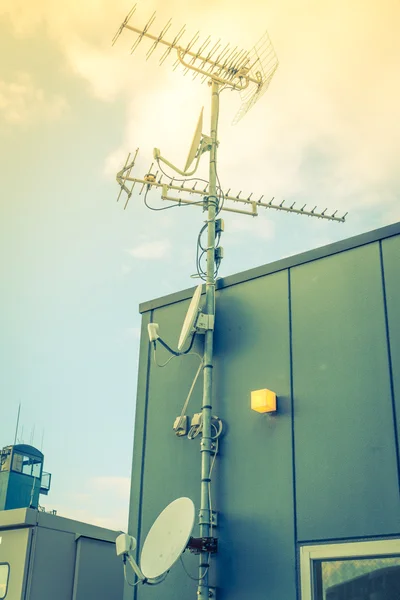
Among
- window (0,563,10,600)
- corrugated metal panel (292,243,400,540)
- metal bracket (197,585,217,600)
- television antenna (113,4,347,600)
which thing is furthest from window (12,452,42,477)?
corrugated metal panel (292,243,400,540)

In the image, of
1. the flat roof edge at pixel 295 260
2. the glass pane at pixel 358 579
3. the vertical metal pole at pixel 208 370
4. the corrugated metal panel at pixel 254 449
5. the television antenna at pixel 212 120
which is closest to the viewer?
the glass pane at pixel 358 579

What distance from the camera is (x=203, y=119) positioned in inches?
328

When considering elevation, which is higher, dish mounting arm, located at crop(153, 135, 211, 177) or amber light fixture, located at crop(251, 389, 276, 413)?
dish mounting arm, located at crop(153, 135, 211, 177)

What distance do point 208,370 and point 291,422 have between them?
1072 mm

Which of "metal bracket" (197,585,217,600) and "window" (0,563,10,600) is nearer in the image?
"metal bracket" (197,585,217,600)

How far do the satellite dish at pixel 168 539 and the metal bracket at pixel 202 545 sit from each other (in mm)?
262

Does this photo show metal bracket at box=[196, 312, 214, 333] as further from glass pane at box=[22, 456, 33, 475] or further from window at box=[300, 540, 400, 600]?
glass pane at box=[22, 456, 33, 475]

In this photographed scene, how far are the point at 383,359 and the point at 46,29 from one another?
12.9 metres

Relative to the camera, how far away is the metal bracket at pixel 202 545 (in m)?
6.30

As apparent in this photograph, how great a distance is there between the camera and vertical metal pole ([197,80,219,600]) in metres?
6.45

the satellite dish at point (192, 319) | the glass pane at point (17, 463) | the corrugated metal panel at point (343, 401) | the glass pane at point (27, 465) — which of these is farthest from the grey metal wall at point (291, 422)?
the glass pane at point (27, 465)

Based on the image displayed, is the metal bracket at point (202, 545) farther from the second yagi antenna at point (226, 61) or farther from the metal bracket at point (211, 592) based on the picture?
the second yagi antenna at point (226, 61)

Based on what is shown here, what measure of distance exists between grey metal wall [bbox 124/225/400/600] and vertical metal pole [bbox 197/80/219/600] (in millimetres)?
161

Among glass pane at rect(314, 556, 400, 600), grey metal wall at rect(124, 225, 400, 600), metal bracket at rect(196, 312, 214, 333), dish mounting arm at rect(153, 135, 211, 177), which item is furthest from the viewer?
dish mounting arm at rect(153, 135, 211, 177)
